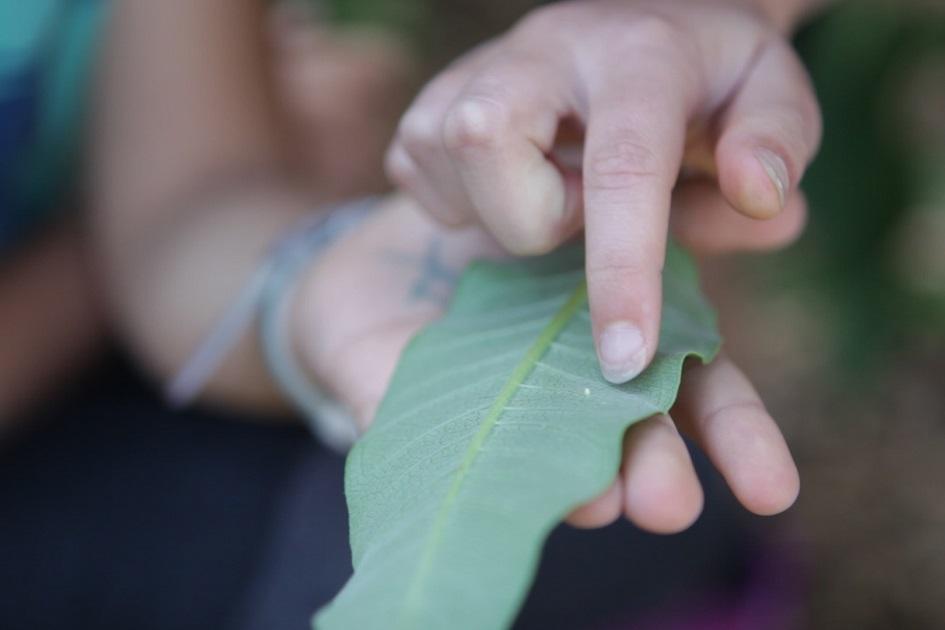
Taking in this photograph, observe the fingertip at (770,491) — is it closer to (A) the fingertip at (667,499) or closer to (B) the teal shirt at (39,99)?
(A) the fingertip at (667,499)

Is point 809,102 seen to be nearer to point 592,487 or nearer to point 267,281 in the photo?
point 592,487

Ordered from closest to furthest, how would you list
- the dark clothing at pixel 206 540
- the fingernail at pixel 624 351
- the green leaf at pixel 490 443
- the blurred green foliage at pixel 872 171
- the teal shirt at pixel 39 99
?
1. the green leaf at pixel 490 443
2. the fingernail at pixel 624 351
3. the dark clothing at pixel 206 540
4. the teal shirt at pixel 39 99
5. the blurred green foliage at pixel 872 171

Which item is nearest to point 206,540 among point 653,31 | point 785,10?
point 653,31

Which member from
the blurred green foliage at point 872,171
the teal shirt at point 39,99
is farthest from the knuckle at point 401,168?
the blurred green foliage at point 872,171

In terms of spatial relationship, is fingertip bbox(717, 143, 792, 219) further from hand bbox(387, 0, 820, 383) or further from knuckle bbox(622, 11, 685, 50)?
knuckle bbox(622, 11, 685, 50)

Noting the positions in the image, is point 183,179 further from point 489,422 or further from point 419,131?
point 489,422

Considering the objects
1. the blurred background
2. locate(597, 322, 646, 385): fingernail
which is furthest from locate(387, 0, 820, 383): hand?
the blurred background

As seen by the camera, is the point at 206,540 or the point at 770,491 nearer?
the point at 770,491
